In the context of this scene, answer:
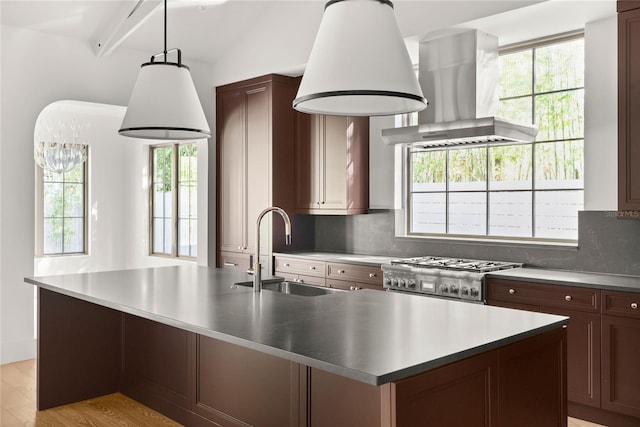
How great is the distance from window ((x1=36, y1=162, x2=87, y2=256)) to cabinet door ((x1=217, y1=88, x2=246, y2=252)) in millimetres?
2804

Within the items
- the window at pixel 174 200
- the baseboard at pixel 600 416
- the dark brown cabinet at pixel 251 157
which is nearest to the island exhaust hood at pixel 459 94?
the dark brown cabinet at pixel 251 157

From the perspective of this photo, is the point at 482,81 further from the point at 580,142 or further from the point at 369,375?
the point at 369,375

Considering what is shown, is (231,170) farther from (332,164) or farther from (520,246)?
(520,246)

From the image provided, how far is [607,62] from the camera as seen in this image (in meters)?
4.13

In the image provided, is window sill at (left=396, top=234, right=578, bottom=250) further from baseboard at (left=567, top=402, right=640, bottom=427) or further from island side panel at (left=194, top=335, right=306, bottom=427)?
island side panel at (left=194, top=335, right=306, bottom=427)

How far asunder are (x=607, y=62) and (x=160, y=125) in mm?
3182

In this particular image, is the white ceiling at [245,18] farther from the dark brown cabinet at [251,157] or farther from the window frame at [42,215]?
the window frame at [42,215]

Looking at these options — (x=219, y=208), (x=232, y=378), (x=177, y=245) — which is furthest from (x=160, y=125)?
(x=177, y=245)

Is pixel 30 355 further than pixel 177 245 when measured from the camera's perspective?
No

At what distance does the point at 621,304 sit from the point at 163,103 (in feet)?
9.95

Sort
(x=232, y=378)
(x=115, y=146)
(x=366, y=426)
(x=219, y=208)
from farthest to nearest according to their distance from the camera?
(x=115, y=146)
(x=219, y=208)
(x=232, y=378)
(x=366, y=426)

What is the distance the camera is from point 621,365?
358cm

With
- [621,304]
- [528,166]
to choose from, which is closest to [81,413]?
[621,304]

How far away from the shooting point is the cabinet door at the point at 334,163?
5.73 metres
